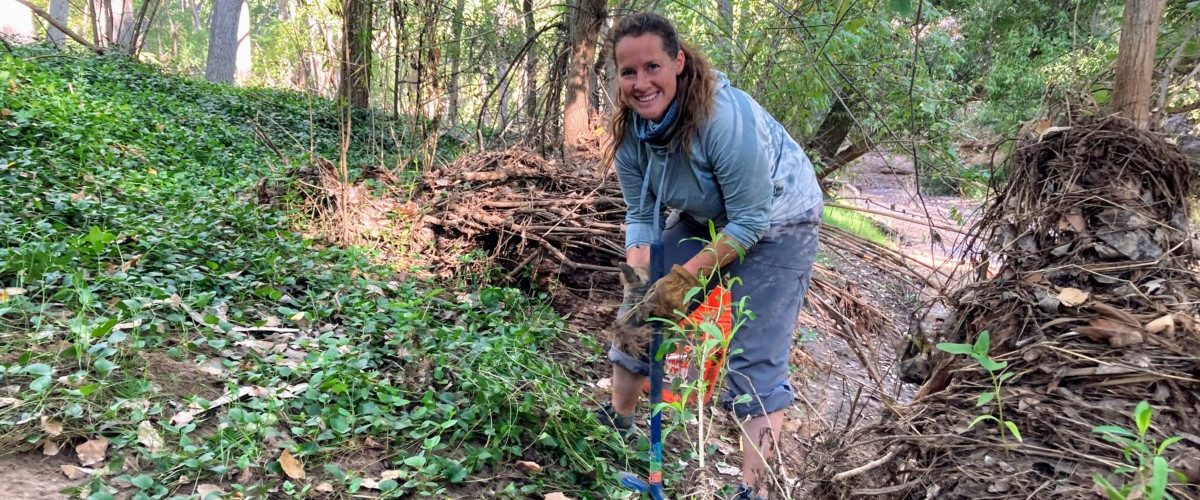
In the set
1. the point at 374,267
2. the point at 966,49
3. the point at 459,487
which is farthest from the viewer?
the point at 966,49

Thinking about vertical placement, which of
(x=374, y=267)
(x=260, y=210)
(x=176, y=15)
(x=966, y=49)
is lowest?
(x=374, y=267)

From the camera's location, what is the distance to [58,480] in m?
1.95

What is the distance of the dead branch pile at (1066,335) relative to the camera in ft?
4.38

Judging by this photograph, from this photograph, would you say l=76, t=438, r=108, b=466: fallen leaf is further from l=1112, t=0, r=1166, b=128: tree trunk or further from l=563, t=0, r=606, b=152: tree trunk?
l=563, t=0, r=606, b=152: tree trunk

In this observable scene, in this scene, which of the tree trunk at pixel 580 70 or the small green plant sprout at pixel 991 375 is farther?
the tree trunk at pixel 580 70

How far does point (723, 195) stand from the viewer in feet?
8.01

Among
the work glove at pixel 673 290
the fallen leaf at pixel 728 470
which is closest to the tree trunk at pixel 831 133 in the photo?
the fallen leaf at pixel 728 470

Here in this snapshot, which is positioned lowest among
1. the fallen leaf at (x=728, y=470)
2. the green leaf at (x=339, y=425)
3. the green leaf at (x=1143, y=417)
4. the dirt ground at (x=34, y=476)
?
the fallen leaf at (x=728, y=470)

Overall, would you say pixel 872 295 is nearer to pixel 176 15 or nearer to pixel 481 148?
pixel 481 148

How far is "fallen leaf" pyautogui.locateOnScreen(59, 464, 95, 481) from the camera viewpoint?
77.2 inches

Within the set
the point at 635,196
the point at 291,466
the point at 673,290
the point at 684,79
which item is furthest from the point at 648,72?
the point at 291,466

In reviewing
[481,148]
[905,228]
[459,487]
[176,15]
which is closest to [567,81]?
[481,148]

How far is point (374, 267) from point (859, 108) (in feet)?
16.8

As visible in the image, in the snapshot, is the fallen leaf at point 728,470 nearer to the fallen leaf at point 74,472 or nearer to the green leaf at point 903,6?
the green leaf at point 903,6
